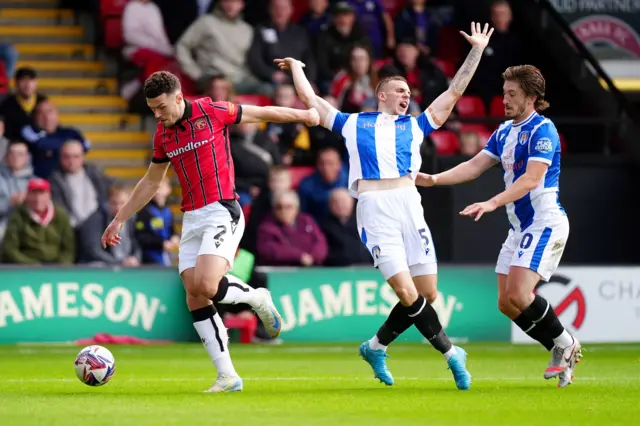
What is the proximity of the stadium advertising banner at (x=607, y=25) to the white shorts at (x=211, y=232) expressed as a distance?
12706 mm

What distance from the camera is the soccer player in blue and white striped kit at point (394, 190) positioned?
10.5 meters

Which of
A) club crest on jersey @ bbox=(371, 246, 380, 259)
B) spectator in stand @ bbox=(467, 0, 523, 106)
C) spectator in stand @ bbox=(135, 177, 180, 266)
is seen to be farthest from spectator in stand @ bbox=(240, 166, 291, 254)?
club crest on jersey @ bbox=(371, 246, 380, 259)

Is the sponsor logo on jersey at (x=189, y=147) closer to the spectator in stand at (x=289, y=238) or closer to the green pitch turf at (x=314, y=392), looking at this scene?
the green pitch turf at (x=314, y=392)

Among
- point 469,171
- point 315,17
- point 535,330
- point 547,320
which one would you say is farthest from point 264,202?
point 547,320

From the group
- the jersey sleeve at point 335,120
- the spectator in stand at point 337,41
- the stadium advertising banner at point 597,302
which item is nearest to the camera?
the jersey sleeve at point 335,120

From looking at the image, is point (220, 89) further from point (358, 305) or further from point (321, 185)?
point (358, 305)

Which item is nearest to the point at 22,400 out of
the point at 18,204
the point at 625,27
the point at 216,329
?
the point at 216,329

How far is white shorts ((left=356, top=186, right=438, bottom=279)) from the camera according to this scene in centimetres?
1050

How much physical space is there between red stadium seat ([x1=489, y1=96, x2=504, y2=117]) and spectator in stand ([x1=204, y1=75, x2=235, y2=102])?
4.76 m

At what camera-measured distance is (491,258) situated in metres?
19.2

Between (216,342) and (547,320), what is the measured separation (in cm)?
250

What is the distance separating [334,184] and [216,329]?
26.1 feet

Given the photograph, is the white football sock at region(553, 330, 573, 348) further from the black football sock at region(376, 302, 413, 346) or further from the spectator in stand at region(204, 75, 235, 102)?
the spectator in stand at region(204, 75, 235, 102)

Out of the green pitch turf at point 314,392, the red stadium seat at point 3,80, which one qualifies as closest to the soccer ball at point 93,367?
the green pitch turf at point 314,392
